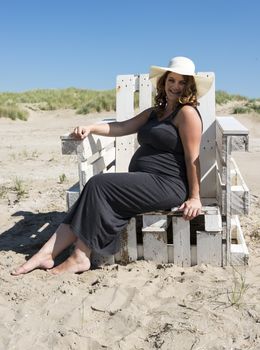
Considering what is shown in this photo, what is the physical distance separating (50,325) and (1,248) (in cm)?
148

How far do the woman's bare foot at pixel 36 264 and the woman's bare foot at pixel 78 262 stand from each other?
8 centimetres

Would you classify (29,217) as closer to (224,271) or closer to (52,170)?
(224,271)

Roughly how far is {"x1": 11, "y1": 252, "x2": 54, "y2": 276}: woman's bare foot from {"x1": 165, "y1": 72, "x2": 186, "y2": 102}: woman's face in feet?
4.55

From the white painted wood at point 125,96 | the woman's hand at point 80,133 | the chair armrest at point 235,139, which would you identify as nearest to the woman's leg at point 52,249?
the woman's hand at point 80,133

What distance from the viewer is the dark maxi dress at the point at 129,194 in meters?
3.30

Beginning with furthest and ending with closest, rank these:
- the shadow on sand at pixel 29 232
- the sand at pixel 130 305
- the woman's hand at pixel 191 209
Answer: the shadow on sand at pixel 29 232 → the woman's hand at pixel 191 209 → the sand at pixel 130 305

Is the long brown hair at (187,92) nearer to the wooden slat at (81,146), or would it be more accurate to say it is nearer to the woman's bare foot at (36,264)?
the wooden slat at (81,146)

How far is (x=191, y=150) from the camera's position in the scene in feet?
10.8

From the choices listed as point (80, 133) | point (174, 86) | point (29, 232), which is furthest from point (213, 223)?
point (29, 232)

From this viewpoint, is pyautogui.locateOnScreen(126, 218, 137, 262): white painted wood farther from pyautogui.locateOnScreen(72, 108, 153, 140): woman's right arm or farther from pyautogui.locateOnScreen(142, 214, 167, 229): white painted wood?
pyautogui.locateOnScreen(72, 108, 153, 140): woman's right arm

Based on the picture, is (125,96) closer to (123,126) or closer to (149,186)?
(123,126)

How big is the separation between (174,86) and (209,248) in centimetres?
114

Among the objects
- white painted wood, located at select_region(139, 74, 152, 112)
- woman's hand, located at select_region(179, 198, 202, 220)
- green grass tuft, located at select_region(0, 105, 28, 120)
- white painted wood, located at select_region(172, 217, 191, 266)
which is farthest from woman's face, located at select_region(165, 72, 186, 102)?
green grass tuft, located at select_region(0, 105, 28, 120)

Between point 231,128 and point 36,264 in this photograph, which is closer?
point 231,128
